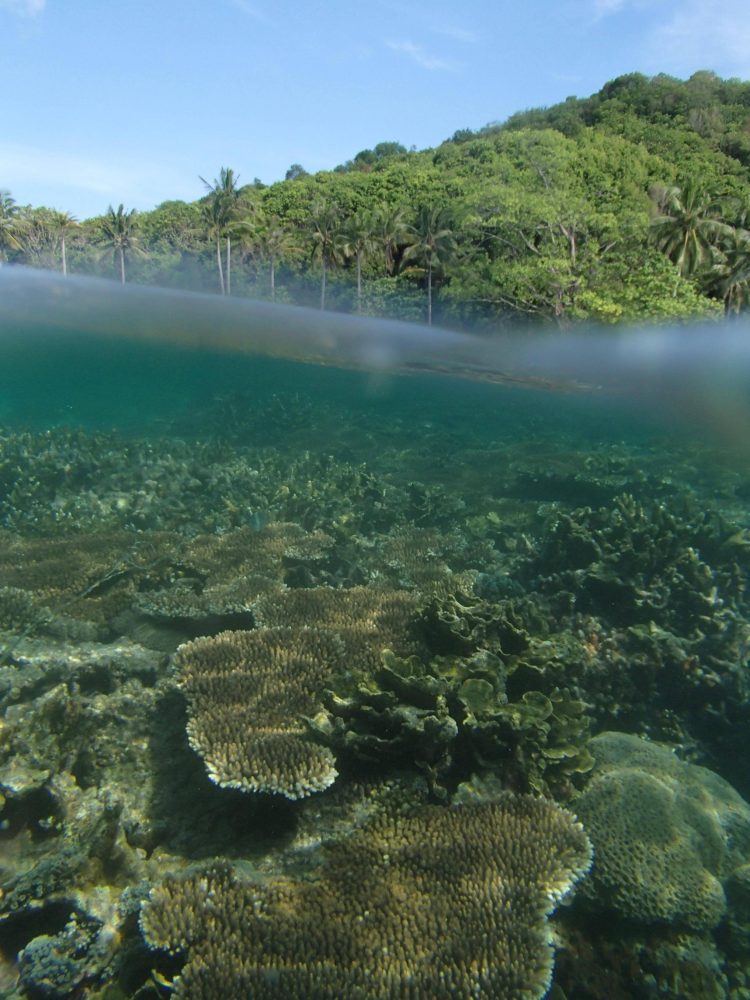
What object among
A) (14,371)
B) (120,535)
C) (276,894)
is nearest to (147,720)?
(276,894)

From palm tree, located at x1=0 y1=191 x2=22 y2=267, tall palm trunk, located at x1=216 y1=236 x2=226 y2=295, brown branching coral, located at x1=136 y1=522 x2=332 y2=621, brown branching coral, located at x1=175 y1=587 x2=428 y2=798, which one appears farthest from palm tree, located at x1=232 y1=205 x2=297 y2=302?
brown branching coral, located at x1=175 y1=587 x2=428 y2=798

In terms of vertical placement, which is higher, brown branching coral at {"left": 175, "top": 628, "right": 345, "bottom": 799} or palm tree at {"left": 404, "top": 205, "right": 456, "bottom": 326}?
palm tree at {"left": 404, "top": 205, "right": 456, "bottom": 326}

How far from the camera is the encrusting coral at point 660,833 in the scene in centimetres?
388

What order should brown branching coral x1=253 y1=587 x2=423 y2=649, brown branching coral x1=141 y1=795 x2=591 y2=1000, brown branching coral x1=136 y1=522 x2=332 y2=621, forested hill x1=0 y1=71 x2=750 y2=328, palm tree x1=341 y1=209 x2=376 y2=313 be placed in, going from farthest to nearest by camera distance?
1. palm tree x1=341 y1=209 x2=376 y2=313
2. forested hill x1=0 y1=71 x2=750 y2=328
3. brown branching coral x1=136 y1=522 x2=332 y2=621
4. brown branching coral x1=253 y1=587 x2=423 y2=649
5. brown branching coral x1=141 y1=795 x2=591 y2=1000

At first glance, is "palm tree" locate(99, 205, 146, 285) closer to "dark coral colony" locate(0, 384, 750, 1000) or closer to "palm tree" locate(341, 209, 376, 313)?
"palm tree" locate(341, 209, 376, 313)

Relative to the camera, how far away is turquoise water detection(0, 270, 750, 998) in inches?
130

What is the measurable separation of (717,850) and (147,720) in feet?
13.6

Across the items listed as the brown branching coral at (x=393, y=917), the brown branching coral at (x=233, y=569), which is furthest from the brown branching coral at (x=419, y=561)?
the brown branching coral at (x=393, y=917)

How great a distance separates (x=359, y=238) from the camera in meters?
38.0

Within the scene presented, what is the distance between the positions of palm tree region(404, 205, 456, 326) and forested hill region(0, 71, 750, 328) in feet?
0.40

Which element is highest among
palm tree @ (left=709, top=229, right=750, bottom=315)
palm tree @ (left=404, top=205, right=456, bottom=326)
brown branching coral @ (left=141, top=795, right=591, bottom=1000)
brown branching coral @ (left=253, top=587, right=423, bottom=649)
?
palm tree @ (left=404, top=205, right=456, bottom=326)

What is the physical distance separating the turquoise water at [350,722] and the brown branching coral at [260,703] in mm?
18

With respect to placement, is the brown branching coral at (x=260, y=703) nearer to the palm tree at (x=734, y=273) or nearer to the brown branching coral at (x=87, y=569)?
the brown branching coral at (x=87, y=569)

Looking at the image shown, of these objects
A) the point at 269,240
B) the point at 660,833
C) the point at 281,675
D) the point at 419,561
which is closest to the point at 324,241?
the point at 269,240
